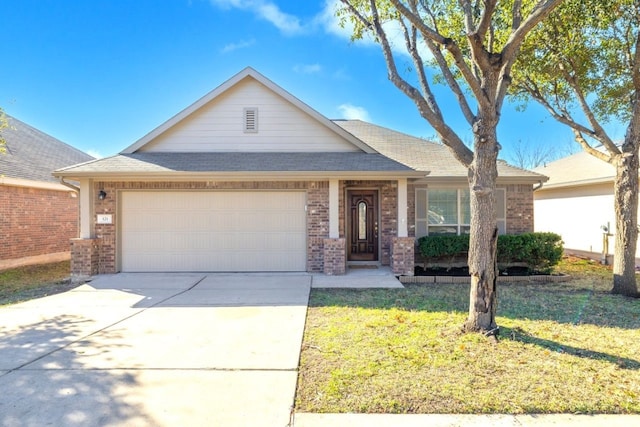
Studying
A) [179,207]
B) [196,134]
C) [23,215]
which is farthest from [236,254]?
[23,215]

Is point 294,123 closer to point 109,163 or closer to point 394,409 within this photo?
point 109,163

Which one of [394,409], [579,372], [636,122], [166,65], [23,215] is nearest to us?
[394,409]

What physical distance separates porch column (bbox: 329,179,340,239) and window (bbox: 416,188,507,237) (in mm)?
2915

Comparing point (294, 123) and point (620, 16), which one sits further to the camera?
point (294, 123)

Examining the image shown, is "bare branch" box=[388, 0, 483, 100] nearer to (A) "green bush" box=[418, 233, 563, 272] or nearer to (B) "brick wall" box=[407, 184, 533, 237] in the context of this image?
(A) "green bush" box=[418, 233, 563, 272]

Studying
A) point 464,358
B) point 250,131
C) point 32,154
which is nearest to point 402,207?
point 250,131

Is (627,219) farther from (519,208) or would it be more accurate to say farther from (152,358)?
(152,358)

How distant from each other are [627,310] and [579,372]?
3.64 meters

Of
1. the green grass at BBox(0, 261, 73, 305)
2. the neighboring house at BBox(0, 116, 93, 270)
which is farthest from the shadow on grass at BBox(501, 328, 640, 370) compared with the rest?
the neighboring house at BBox(0, 116, 93, 270)

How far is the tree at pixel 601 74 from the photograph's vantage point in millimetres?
7359

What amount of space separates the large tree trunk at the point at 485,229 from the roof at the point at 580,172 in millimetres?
10212

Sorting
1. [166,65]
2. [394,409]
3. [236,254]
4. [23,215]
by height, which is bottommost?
[394,409]

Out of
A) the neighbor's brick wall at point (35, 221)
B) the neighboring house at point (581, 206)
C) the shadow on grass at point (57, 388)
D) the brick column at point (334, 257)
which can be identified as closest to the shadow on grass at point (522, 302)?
the brick column at point (334, 257)

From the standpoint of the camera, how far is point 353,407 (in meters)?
3.16
